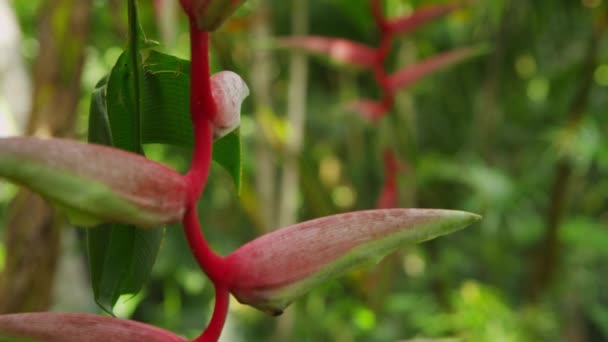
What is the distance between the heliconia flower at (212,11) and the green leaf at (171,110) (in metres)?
0.06

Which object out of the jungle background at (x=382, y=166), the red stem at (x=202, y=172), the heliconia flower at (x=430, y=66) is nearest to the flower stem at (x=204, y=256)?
the red stem at (x=202, y=172)

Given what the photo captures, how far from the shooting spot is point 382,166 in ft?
4.26

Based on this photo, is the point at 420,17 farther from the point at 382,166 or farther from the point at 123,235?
the point at 123,235

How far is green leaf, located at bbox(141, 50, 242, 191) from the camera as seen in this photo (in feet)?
0.92

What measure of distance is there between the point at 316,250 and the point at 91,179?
7 centimetres

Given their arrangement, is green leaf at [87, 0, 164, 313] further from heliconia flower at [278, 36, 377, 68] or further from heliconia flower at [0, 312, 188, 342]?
heliconia flower at [278, 36, 377, 68]

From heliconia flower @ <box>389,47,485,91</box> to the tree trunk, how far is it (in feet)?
1.14

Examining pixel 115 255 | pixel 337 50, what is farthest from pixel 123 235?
pixel 337 50

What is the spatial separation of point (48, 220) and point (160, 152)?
0.93m

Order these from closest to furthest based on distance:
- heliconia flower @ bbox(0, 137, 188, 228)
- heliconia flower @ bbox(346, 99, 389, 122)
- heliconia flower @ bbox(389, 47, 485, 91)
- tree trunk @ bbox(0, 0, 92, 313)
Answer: heliconia flower @ bbox(0, 137, 188, 228) < tree trunk @ bbox(0, 0, 92, 313) < heliconia flower @ bbox(389, 47, 485, 91) < heliconia flower @ bbox(346, 99, 389, 122)

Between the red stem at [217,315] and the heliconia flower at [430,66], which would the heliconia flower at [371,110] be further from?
the red stem at [217,315]

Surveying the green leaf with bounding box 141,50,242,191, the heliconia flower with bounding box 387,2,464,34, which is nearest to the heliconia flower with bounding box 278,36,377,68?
the heliconia flower with bounding box 387,2,464,34

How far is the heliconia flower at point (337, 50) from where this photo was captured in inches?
31.0

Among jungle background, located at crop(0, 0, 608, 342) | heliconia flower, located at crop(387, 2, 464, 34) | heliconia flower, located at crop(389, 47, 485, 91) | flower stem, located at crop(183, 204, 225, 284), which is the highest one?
flower stem, located at crop(183, 204, 225, 284)
